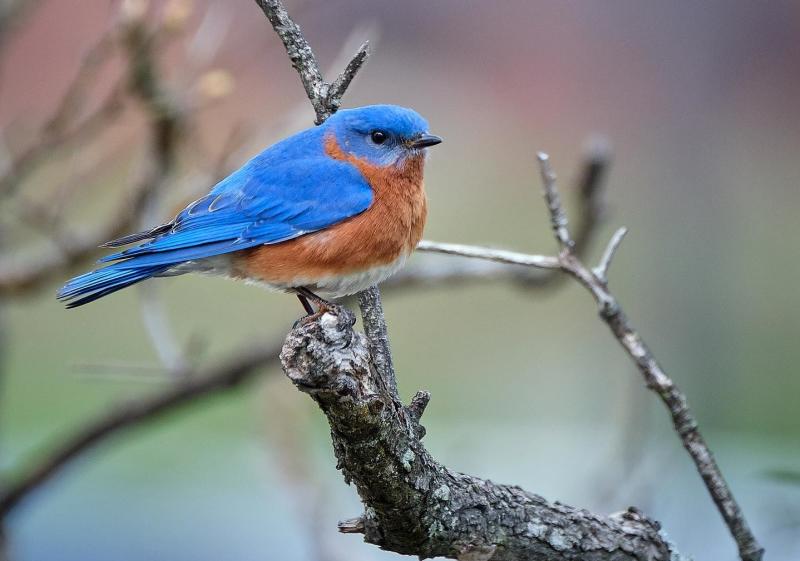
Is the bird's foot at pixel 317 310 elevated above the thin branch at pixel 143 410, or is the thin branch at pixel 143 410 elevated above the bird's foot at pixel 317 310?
the thin branch at pixel 143 410

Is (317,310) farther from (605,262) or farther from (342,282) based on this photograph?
(605,262)

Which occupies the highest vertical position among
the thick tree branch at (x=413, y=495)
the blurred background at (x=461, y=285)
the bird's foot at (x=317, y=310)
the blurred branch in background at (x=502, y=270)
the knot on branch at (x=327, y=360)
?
the blurred background at (x=461, y=285)

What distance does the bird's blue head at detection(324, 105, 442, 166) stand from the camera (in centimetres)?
342

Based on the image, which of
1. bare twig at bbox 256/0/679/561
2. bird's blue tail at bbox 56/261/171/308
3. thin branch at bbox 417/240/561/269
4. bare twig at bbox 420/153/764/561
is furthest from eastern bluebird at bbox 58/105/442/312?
bare twig at bbox 420/153/764/561

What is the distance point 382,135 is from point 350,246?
0.56 metres

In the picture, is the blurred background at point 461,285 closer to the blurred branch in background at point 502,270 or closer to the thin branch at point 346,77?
the blurred branch in background at point 502,270

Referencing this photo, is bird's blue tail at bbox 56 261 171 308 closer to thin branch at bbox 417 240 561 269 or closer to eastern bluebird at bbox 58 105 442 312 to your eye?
eastern bluebird at bbox 58 105 442 312

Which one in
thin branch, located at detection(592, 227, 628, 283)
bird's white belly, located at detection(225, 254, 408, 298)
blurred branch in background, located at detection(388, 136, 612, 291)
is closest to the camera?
thin branch, located at detection(592, 227, 628, 283)

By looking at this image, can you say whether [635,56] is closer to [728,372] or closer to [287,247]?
[728,372]

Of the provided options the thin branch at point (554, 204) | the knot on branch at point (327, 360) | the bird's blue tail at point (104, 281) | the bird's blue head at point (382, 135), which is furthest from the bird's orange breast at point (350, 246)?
the knot on branch at point (327, 360)

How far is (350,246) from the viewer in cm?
308

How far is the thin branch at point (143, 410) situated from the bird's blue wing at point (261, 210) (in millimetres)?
808

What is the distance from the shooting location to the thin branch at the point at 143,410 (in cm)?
395

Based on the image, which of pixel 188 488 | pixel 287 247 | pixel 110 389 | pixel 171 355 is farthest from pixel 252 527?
pixel 287 247
